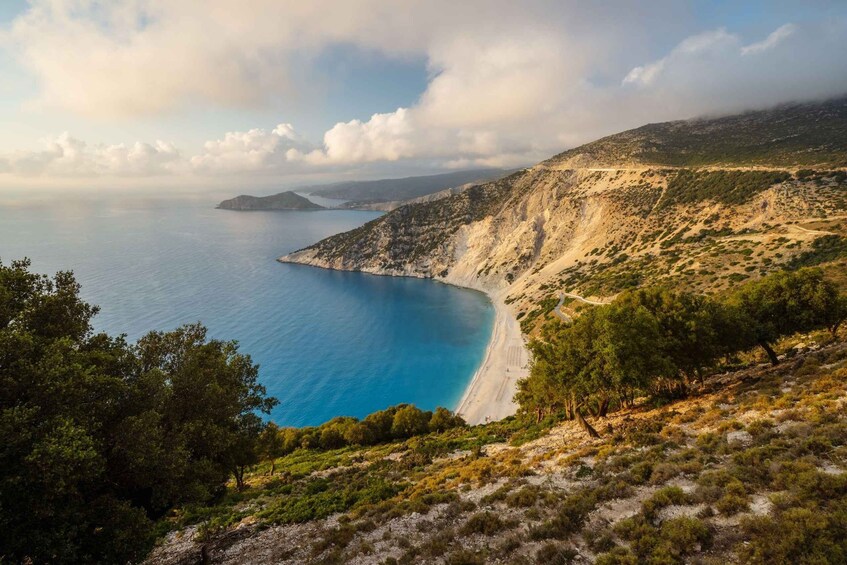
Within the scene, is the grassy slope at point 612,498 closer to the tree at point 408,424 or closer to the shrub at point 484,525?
the shrub at point 484,525

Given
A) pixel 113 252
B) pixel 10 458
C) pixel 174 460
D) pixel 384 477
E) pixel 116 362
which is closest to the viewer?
pixel 10 458

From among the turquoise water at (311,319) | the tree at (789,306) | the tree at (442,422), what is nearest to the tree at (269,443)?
the tree at (442,422)

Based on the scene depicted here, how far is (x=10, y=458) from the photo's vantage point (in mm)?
9062

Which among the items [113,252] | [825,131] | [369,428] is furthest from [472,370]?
[113,252]

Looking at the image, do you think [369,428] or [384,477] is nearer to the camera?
[384,477]

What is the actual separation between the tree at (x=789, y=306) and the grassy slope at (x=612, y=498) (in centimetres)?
437

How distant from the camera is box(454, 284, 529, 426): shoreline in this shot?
57.7 m

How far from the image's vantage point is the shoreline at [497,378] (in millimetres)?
57688

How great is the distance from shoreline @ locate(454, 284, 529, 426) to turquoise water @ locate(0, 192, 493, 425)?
102 inches

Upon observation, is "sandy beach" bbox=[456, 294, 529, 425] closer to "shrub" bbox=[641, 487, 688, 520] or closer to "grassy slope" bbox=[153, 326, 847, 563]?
"grassy slope" bbox=[153, 326, 847, 563]

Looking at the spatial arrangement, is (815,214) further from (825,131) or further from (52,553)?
(52,553)

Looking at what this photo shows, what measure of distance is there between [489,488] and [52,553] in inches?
612

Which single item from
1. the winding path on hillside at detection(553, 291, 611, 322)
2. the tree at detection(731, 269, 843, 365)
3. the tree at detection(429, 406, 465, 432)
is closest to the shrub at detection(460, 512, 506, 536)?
the tree at detection(731, 269, 843, 365)

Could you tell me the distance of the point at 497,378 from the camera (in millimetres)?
68000
